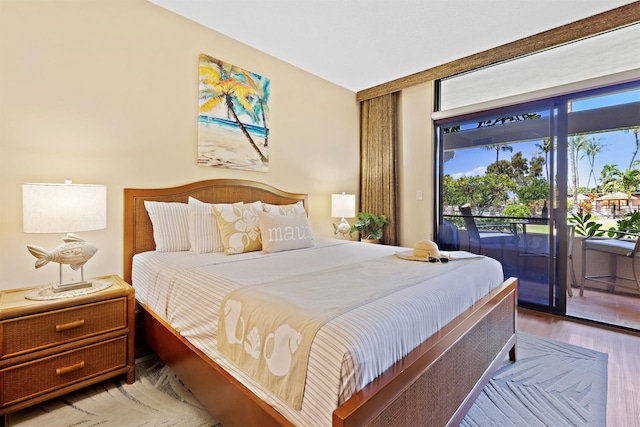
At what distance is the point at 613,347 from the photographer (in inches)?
94.7

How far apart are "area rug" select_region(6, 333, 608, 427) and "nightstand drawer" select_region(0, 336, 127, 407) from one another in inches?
5.9

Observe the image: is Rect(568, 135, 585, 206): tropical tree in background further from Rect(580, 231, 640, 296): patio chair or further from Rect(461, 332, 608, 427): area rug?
Rect(461, 332, 608, 427): area rug

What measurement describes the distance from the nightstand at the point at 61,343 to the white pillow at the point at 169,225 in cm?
48

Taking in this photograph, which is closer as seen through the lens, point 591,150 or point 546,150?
point 591,150

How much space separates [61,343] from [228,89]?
232cm

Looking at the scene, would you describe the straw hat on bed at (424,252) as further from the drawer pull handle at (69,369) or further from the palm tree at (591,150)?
the palm tree at (591,150)

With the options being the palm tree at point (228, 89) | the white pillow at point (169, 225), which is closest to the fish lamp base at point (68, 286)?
the white pillow at point (169, 225)

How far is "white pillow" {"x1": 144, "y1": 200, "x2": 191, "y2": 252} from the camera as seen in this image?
2.34m

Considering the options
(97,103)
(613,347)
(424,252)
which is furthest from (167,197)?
(613,347)

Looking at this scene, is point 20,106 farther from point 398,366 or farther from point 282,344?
point 398,366

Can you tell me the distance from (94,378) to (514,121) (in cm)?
421

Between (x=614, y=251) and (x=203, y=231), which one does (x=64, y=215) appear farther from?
(x=614, y=251)

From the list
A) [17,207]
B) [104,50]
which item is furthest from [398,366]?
[104,50]

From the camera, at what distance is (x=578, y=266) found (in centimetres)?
331
